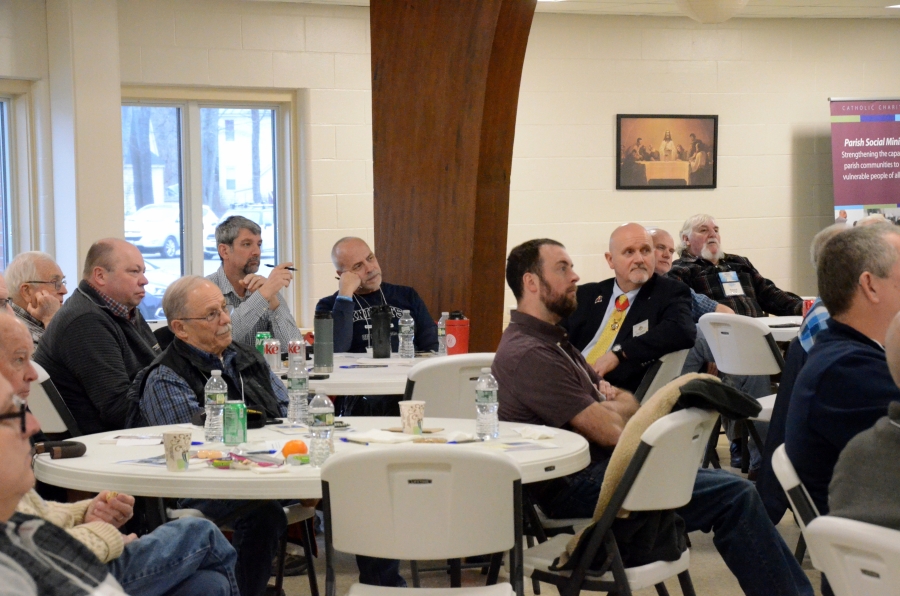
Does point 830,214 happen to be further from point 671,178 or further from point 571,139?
point 571,139

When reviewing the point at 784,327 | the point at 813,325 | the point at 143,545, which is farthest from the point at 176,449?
the point at 784,327

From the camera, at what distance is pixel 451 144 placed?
5.41 metres

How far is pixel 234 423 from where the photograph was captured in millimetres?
2902

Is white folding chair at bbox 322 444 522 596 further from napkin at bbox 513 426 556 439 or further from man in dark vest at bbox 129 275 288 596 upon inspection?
man in dark vest at bbox 129 275 288 596

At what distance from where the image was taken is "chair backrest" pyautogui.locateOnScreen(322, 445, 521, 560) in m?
2.24

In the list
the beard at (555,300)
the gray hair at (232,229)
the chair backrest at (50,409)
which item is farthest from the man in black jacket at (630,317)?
the chair backrest at (50,409)

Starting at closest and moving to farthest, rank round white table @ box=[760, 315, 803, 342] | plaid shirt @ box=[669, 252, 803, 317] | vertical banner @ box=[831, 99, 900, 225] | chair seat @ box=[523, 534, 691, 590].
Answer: chair seat @ box=[523, 534, 691, 590]
round white table @ box=[760, 315, 803, 342]
plaid shirt @ box=[669, 252, 803, 317]
vertical banner @ box=[831, 99, 900, 225]

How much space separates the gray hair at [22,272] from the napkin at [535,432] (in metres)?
2.98

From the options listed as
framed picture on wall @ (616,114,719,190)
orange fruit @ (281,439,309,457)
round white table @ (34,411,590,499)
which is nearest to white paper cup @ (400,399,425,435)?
round white table @ (34,411,590,499)

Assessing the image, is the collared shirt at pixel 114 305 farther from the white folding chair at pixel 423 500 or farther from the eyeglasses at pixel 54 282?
the white folding chair at pixel 423 500

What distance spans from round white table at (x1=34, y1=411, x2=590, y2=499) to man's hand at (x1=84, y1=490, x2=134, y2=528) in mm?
44

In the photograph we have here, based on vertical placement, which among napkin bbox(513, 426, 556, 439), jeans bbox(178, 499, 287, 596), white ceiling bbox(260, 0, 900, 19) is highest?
white ceiling bbox(260, 0, 900, 19)

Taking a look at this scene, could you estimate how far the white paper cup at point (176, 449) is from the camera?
2.57m

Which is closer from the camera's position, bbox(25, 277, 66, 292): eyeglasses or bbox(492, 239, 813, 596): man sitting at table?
bbox(492, 239, 813, 596): man sitting at table
